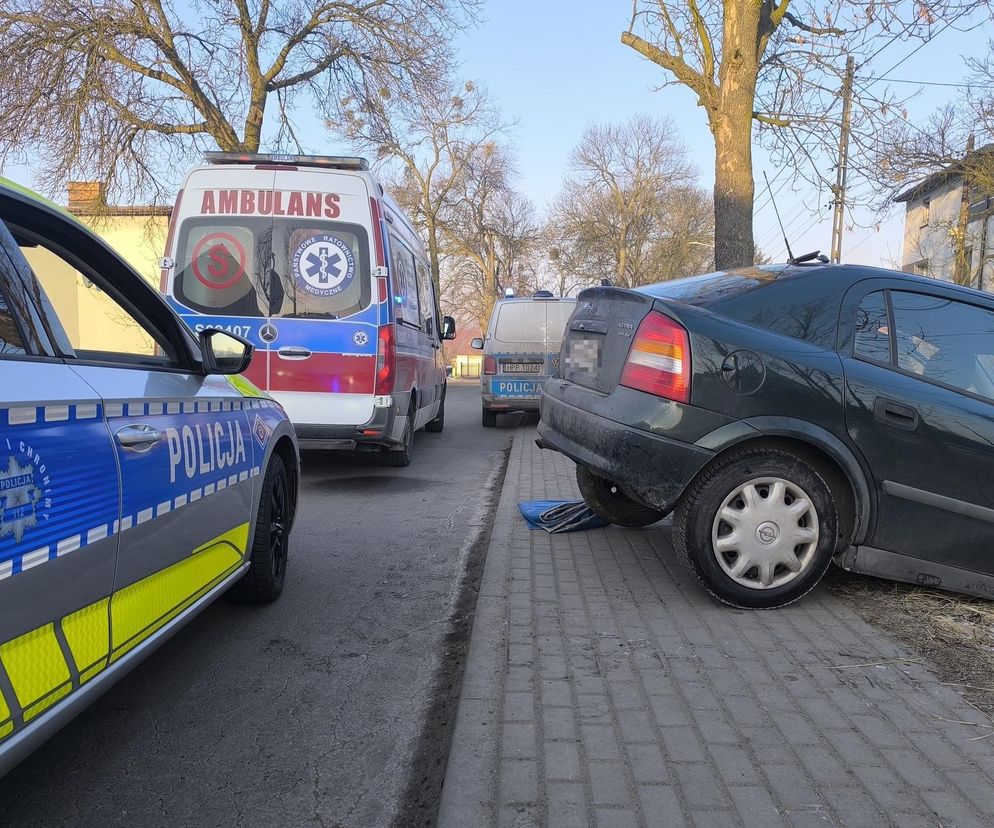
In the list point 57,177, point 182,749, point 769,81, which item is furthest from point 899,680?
point 57,177

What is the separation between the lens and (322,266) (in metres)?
6.82

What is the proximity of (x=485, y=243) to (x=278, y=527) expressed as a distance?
43749 mm

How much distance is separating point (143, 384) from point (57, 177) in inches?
614

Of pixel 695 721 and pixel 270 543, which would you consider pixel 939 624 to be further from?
pixel 270 543

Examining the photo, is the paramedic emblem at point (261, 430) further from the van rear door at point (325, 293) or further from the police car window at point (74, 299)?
the van rear door at point (325, 293)

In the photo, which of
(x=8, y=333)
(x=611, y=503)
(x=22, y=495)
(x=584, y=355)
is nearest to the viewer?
(x=22, y=495)

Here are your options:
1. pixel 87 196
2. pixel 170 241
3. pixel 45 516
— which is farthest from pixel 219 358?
pixel 87 196

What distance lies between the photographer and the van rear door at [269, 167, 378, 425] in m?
6.77

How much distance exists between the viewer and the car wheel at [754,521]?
3646 mm

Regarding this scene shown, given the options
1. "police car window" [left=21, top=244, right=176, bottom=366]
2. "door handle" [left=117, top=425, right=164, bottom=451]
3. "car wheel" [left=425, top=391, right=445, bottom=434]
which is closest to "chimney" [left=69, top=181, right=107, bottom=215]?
"car wheel" [left=425, top=391, right=445, bottom=434]

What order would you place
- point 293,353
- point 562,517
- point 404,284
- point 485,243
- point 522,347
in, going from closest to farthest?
point 562,517, point 293,353, point 404,284, point 522,347, point 485,243

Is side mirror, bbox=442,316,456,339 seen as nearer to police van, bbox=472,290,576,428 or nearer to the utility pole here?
police van, bbox=472,290,576,428

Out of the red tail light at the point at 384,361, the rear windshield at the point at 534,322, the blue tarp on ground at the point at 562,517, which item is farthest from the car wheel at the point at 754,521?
the rear windshield at the point at 534,322

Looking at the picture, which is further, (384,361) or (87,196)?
(87,196)
